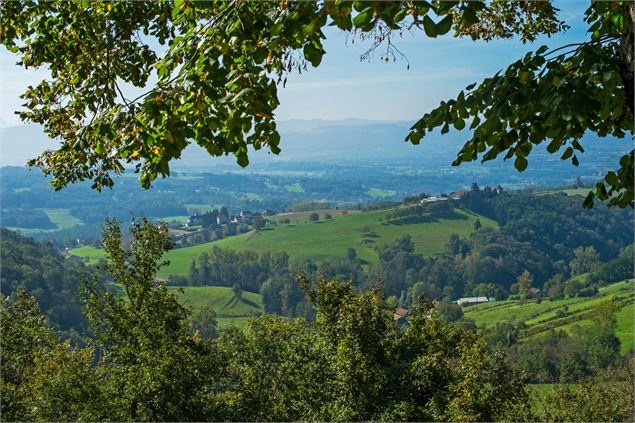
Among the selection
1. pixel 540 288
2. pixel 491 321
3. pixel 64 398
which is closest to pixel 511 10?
pixel 64 398

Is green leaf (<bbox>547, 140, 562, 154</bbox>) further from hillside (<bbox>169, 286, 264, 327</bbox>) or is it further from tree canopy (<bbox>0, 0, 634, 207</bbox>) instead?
hillside (<bbox>169, 286, 264, 327</bbox>)

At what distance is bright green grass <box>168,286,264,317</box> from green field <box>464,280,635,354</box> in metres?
37.2

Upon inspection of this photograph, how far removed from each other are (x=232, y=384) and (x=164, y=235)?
503 cm

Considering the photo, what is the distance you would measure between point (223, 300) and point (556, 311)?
184 feet

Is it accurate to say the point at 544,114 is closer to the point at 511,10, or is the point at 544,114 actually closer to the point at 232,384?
the point at 511,10

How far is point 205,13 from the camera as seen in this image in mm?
5184

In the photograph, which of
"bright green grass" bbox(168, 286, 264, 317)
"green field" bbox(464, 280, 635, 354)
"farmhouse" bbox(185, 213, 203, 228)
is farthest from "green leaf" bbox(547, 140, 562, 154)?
"farmhouse" bbox(185, 213, 203, 228)

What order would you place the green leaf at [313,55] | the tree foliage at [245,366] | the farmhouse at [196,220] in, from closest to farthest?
1. the green leaf at [313,55]
2. the tree foliage at [245,366]
3. the farmhouse at [196,220]

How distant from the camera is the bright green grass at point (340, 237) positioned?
14075cm

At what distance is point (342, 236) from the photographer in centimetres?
15025

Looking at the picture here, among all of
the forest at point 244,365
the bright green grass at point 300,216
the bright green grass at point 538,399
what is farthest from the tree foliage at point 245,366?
the bright green grass at point 300,216

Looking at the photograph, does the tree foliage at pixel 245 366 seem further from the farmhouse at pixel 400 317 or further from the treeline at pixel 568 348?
the treeline at pixel 568 348

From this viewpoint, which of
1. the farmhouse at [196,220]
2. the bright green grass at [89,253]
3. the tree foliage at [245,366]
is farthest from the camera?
the farmhouse at [196,220]

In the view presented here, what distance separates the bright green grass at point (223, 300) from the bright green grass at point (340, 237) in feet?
51.1
